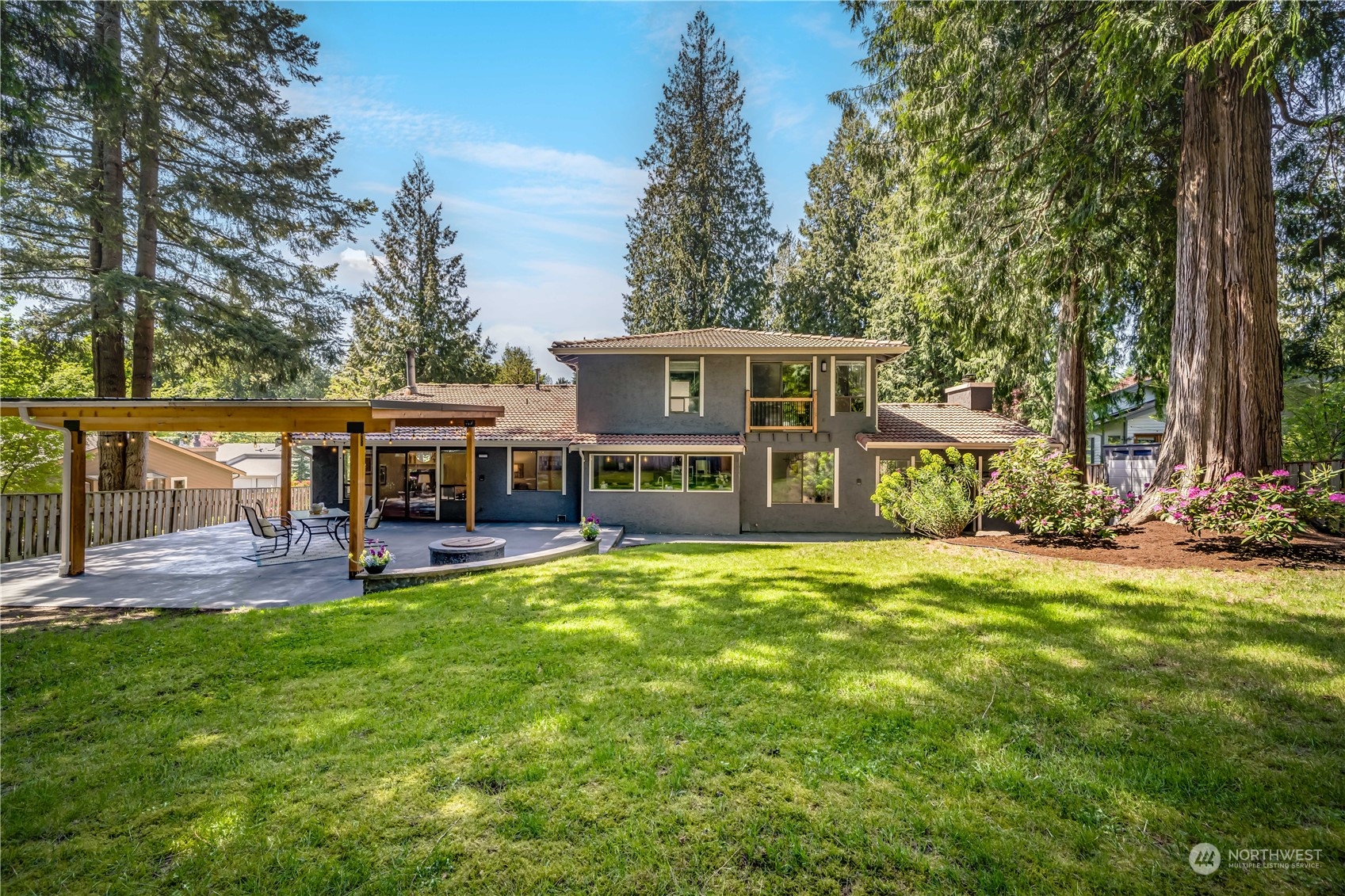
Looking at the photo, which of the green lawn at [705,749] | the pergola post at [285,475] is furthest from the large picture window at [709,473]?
the pergola post at [285,475]

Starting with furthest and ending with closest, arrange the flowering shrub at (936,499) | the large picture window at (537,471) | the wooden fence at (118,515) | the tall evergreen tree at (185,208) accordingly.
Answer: the large picture window at (537,471) < the tall evergreen tree at (185,208) < the flowering shrub at (936,499) < the wooden fence at (118,515)

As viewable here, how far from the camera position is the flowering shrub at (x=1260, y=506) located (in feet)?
19.6

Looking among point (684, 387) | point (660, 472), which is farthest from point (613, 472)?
point (684, 387)

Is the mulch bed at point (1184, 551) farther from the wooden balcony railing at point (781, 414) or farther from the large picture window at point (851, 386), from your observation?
the large picture window at point (851, 386)

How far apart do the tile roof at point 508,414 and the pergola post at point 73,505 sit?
214 inches

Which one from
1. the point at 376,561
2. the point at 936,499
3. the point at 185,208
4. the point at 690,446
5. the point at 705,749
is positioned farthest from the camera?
the point at 690,446

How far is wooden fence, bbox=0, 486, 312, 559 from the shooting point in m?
9.27

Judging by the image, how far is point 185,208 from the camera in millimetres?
12805

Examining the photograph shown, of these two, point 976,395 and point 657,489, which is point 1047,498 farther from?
point 976,395

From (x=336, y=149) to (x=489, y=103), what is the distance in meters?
6.72

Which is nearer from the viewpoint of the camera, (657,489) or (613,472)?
(657,489)

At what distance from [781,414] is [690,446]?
10.0 feet

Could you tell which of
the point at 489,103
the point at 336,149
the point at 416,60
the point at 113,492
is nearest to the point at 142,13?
the point at 336,149

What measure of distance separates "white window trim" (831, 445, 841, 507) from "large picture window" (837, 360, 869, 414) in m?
1.14
